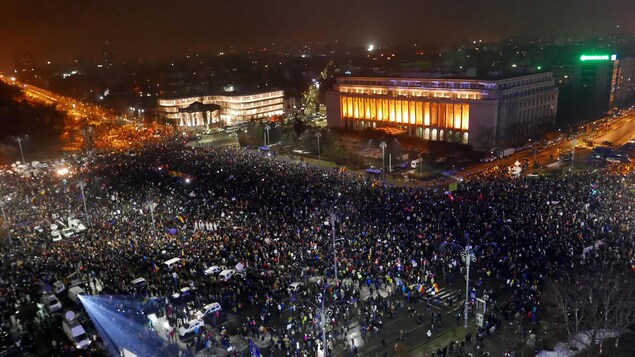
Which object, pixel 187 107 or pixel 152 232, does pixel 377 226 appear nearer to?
pixel 152 232

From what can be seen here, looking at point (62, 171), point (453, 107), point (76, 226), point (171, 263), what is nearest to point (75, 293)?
point (171, 263)

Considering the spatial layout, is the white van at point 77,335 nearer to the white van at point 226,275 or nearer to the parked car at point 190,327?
the parked car at point 190,327

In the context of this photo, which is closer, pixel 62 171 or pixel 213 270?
pixel 213 270

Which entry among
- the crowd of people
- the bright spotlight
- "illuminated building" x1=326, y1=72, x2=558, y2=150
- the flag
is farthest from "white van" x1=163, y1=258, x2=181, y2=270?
"illuminated building" x1=326, y1=72, x2=558, y2=150

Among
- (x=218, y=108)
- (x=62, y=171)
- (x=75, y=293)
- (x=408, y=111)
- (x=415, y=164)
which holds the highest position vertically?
(x=408, y=111)

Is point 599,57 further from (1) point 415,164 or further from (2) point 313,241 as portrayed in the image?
(2) point 313,241

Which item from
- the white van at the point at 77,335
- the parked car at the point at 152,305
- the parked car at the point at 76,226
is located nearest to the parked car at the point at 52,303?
the white van at the point at 77,335
